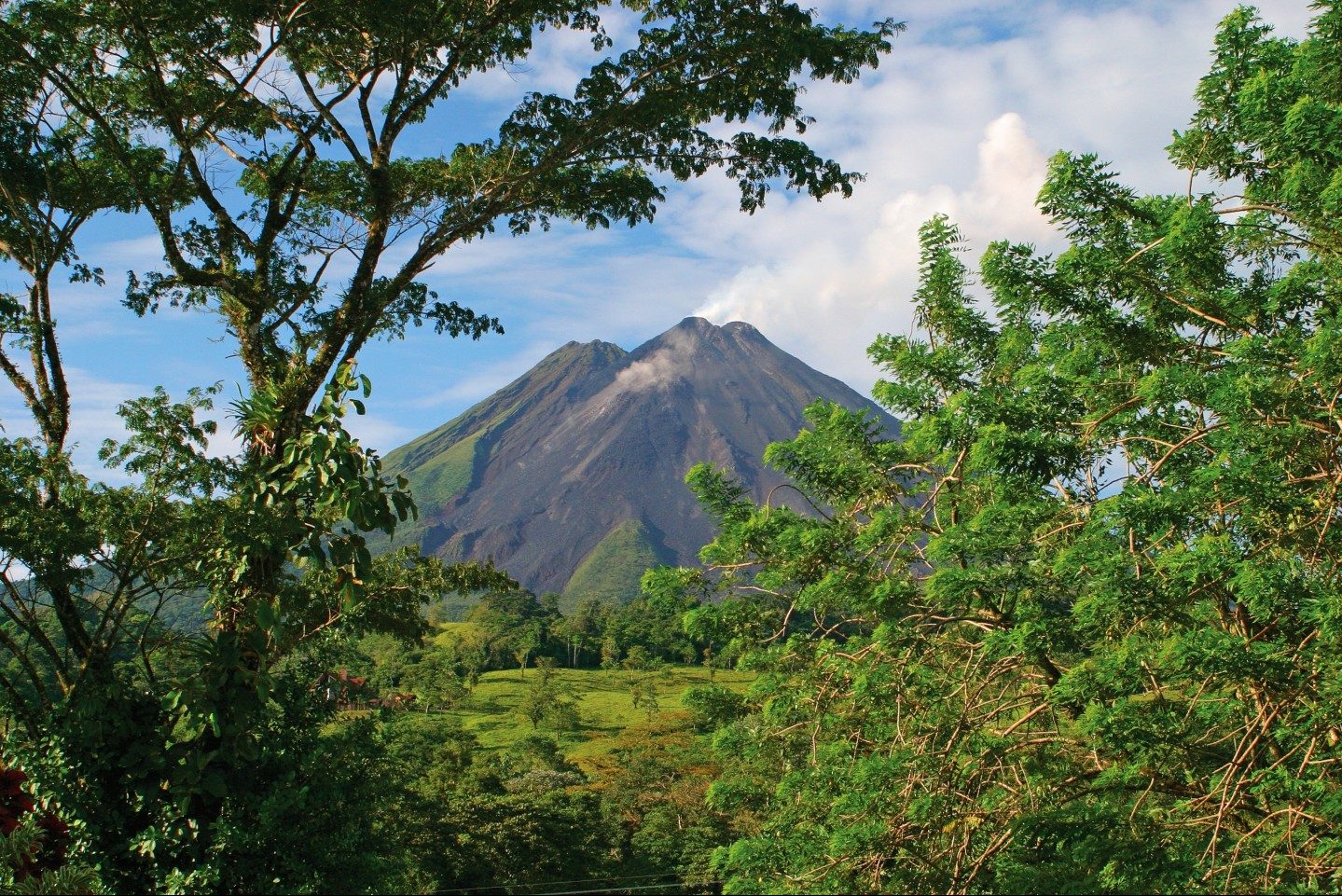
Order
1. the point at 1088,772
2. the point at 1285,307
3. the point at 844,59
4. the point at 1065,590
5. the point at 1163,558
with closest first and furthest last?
the point at 1163,558 < the point at 1285,307 < the point at 1065,590 < the point at 1088,772 < the point at 844,59

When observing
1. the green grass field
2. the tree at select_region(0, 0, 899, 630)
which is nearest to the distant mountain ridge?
the green grass field

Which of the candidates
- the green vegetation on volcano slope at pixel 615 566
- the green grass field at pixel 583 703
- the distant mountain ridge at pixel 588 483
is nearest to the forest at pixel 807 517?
the green grass field at pixel 583 703

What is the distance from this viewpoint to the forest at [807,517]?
13.8 ft

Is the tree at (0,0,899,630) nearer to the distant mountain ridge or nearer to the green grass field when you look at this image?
the green grass field

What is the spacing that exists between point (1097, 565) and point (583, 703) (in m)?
46.0

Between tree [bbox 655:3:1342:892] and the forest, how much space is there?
0.10 feet

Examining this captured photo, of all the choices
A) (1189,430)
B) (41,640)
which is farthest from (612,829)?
(1189,430)

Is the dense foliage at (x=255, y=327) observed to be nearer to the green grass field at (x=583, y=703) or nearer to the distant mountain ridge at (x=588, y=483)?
the green grass field at (x=583, y=703)

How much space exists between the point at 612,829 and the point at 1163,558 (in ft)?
75.3

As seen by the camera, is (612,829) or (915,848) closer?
(915,848)

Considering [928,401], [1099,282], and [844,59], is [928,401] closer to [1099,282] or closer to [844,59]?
[1099,282]

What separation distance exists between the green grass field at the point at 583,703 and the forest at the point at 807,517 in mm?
30051

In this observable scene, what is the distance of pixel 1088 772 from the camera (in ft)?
18.1

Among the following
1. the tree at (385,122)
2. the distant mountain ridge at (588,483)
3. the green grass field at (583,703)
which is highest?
the distant mountain ridge at (588,483)
